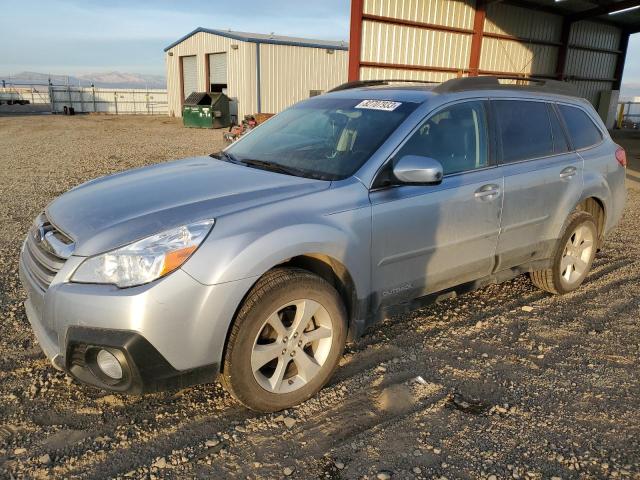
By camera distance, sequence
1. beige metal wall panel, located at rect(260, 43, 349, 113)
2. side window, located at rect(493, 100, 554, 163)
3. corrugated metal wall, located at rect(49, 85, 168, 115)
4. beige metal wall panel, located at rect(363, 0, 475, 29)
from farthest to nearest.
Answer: corrugated metal wall, located at rect(49, 85, 168, 115)
beige metal wall panel, located at rect(260, 43, 349, 113)
beige metal wall panel, located at rect(363, 0, 475, 29)
side window, located at rect(493, 100, 554, 163)

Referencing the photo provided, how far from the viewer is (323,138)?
363cm

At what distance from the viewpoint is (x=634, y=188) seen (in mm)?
10523

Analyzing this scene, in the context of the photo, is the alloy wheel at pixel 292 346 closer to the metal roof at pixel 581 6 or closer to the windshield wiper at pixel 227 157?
the windshield wiper at pixel 227 157

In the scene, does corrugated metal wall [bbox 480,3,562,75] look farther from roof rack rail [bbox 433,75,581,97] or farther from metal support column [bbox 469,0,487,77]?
roof rack rail [bbox 433,75,581,97]

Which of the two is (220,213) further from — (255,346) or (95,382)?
(95,382)

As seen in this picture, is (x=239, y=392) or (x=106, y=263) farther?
(x=239, y=392)

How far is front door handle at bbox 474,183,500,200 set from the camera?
353 cm

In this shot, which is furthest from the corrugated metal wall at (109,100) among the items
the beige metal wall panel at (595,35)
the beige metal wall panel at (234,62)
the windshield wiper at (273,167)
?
the windshield wiper at (273,167)

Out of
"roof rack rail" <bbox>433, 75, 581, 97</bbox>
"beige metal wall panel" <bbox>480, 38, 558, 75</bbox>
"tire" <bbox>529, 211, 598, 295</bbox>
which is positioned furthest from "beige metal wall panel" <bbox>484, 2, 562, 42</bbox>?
"tire" <bbox>529, 211, 598, 295</bbox>

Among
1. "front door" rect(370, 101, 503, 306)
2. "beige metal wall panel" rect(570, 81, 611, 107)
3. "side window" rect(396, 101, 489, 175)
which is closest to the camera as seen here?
"front door" rect(370, 101, 503, 306)

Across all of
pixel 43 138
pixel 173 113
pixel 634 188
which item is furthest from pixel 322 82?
pixel 634 188

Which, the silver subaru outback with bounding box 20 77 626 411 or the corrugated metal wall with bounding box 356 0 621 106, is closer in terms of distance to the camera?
the silver subaru outback with bounding box 20 77 626 411

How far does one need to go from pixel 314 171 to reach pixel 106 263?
1.34m

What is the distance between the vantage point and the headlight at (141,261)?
2.39 metres
